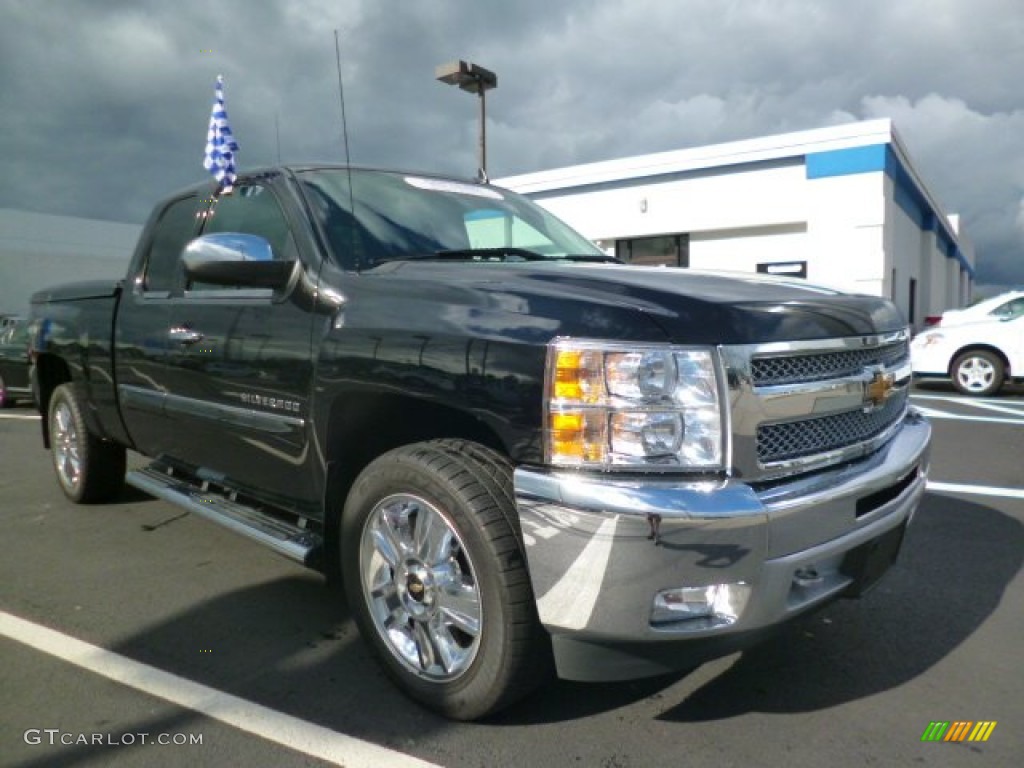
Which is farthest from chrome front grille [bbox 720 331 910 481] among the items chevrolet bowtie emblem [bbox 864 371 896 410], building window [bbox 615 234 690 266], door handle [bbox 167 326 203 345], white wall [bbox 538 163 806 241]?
building window [bbox 615 234 690 266]

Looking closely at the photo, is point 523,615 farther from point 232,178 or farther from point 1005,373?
point 1005,373

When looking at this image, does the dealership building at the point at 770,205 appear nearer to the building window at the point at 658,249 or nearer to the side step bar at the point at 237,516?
the building window at the point at 658,249

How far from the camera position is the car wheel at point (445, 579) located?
6.91ft

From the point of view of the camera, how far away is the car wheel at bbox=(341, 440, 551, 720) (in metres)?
2.11

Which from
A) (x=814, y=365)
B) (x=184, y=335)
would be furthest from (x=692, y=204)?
(x=814, y=365)

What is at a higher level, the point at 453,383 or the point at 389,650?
the point at 453,383

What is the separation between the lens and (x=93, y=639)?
303cm

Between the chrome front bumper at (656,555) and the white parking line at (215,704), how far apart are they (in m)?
0.66

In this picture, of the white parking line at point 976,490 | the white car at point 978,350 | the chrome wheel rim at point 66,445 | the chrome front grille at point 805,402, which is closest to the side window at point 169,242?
the chrome wheel rim at point 66,445

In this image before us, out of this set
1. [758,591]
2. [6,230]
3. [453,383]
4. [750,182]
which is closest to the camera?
[758,591]

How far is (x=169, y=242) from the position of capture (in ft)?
13.5

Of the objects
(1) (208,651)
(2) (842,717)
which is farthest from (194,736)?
(2) (842,717)

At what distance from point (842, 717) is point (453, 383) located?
1610 millimetres

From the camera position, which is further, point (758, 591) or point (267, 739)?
point (267, 739)
